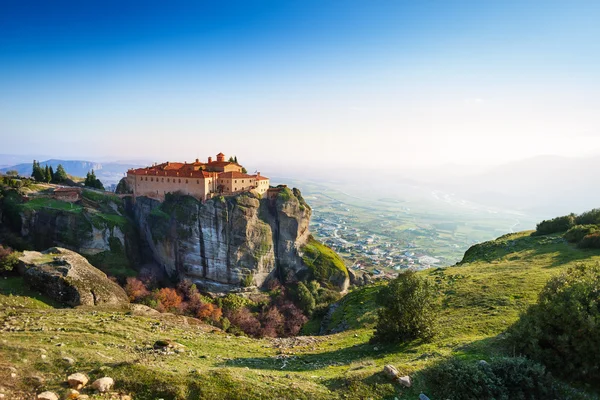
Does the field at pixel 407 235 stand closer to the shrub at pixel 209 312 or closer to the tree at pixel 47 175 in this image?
the shrub at pixel 209 312

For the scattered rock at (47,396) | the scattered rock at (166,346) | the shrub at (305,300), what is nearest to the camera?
the scattered rock at (47,396)

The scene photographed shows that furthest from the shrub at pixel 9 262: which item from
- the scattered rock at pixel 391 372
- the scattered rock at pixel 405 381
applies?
the scattered rock at pixel 405 381

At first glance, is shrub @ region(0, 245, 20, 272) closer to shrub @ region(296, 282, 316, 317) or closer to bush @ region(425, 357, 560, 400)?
shrub @ region(296, 282, 316, 317)

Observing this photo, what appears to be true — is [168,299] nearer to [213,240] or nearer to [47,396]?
[213,240]

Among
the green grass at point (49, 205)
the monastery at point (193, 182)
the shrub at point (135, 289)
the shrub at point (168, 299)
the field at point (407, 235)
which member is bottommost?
the field at point (407, 235)

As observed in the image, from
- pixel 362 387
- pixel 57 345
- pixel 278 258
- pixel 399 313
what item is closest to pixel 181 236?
pixel 278 258

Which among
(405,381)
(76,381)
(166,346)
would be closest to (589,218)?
(405,381)

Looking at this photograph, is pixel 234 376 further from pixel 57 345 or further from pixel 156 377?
pixel 57 345
